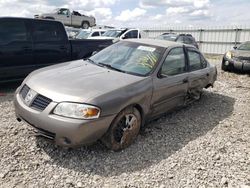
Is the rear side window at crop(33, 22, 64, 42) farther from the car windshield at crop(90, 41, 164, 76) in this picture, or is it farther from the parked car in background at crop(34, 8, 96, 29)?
the parked car in background at crop(34, 8, 96, 29)

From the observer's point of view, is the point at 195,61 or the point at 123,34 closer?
the point at 195,61

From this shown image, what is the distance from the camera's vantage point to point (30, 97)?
139 inches

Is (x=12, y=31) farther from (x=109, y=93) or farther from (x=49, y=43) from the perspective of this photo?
(x=109, y=93)

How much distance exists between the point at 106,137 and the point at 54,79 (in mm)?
1114

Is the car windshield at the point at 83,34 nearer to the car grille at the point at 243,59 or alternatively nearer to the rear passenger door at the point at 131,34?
the rear passenger door at the point at 131,34

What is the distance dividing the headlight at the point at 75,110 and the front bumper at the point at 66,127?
52 mm

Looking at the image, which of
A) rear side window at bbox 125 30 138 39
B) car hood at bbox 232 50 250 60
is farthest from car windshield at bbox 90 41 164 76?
rear side window at bbox 125 30 138 39

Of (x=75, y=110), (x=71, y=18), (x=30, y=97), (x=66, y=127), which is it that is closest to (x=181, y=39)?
(x=71, y=18)

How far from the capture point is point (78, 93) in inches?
131

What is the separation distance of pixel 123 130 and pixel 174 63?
5.82 ft

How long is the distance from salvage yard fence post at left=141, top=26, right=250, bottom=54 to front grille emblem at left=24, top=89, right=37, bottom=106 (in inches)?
722

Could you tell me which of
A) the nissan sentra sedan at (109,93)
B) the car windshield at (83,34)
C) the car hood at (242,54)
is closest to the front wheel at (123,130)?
the nissan sentra sedan at (109,93)

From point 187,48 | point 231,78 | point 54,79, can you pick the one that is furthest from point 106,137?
point 231,78

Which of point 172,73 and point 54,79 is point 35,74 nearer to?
point 54,79
